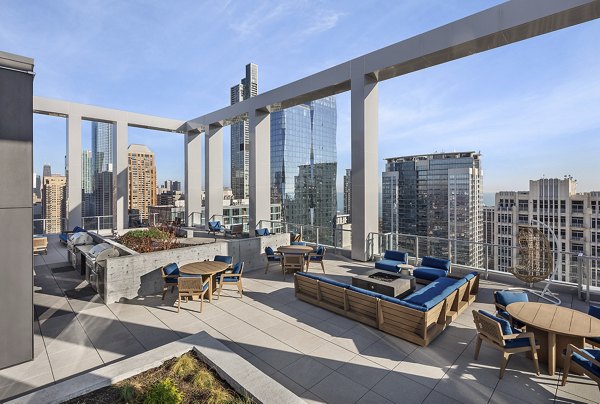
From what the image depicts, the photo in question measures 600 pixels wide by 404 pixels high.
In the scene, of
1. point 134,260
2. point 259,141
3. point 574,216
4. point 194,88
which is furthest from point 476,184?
point 134,260

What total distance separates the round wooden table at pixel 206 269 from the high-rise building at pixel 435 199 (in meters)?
21.2

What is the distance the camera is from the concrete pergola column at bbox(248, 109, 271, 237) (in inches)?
500

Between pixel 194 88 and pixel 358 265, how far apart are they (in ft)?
31.3

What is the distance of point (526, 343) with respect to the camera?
3.51 m

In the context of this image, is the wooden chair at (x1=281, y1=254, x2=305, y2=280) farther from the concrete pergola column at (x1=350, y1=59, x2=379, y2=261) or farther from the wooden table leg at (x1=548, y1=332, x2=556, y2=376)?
the wooden table leg at (x1=548, y1=332, x2=556, y2=376)

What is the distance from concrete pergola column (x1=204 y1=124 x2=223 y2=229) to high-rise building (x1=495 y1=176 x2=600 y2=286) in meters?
15.3

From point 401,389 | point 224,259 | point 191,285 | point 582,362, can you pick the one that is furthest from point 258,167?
point 582,362

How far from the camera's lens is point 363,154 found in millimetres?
9164

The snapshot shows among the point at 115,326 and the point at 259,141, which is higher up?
the point at 259,141

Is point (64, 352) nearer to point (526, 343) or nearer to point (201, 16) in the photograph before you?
point (526, 343)

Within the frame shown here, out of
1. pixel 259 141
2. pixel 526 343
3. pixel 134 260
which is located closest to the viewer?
pixel 526 343

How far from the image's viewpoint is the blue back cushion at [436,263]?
689 centimetres

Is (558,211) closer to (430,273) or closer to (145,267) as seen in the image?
(430,273)

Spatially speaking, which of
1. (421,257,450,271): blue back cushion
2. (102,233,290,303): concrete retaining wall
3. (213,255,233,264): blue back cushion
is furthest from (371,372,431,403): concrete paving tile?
(102,233,290,303): concrete retaining wall
